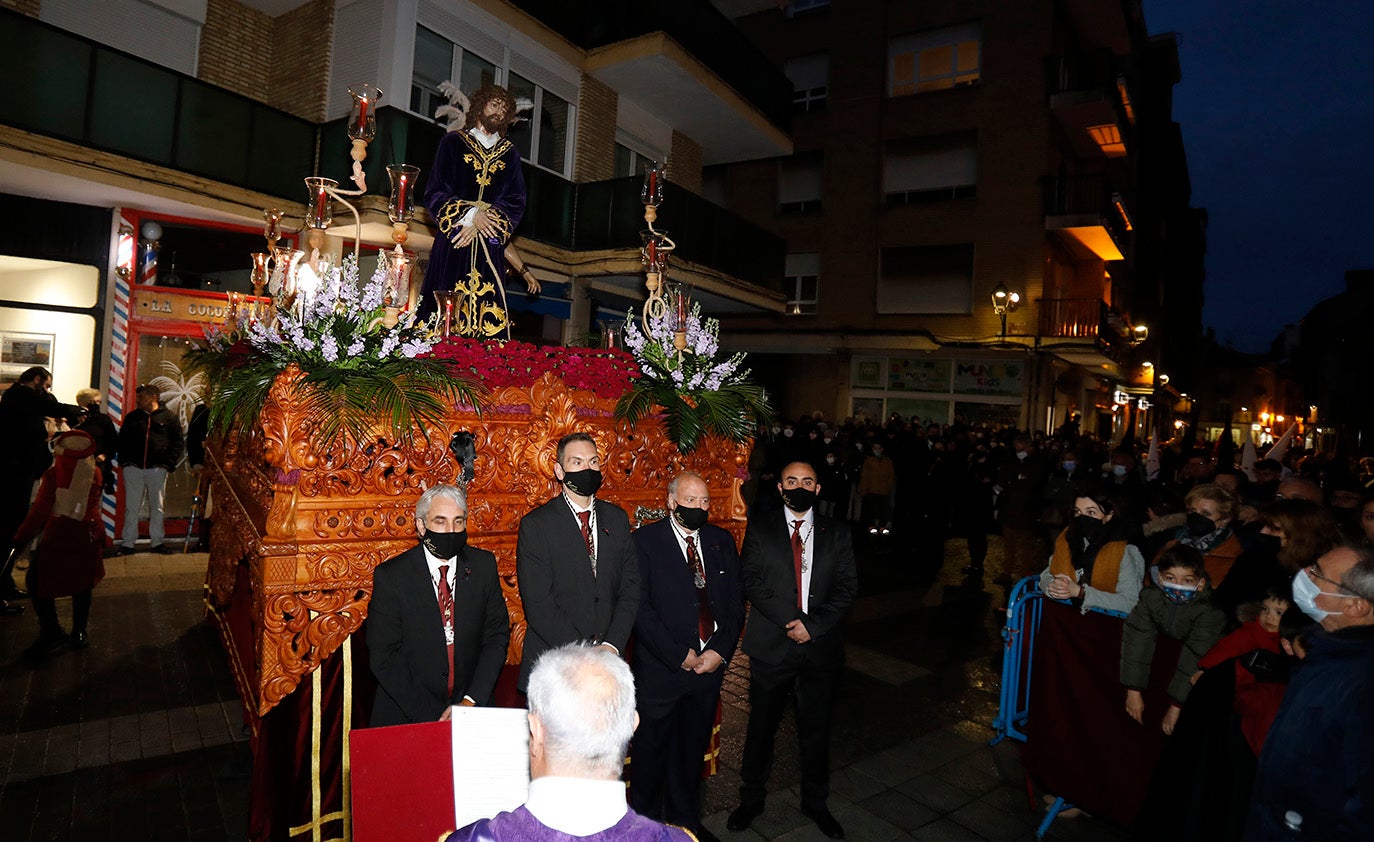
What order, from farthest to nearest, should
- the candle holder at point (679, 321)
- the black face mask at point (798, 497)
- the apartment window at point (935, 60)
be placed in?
the apartment window at point (935, 60)
the candle holder at point (679, 321)
the black face mask at point (798, 497)

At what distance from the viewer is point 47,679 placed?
18.5 feet

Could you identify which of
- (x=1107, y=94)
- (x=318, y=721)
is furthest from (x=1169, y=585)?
(x=1107, y=94)

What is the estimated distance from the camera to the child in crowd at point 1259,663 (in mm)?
3008

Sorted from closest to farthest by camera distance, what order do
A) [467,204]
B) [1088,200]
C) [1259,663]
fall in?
[1259,663] → [467,204] → [1088,200]

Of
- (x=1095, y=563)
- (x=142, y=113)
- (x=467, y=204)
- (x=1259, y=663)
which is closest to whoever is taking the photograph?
(x=1259, y=663)

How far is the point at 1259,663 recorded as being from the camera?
10.2 ft

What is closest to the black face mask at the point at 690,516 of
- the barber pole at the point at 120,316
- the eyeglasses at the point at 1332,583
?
the eyeglasses at the point at 1332,583

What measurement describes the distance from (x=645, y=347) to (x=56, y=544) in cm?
499

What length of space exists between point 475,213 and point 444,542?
274 centimetres

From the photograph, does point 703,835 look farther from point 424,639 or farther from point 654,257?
point 654,257

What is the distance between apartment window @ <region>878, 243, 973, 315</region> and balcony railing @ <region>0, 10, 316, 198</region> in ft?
54.5

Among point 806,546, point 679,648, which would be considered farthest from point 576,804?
point 806,546

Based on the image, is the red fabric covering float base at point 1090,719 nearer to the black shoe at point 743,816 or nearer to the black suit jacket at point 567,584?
the black shoe at point 743,816

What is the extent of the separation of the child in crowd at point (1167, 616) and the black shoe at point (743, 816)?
2.05 meters
